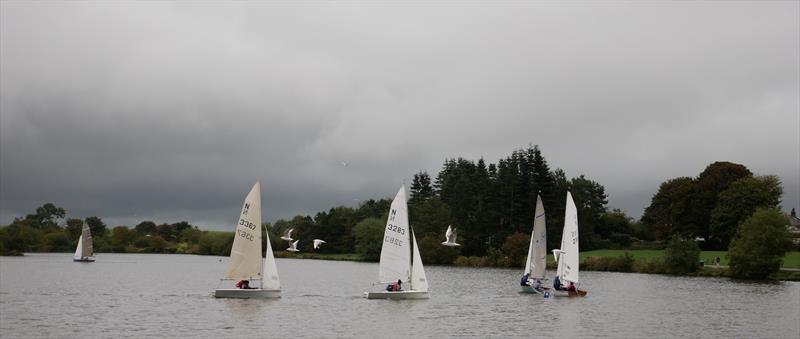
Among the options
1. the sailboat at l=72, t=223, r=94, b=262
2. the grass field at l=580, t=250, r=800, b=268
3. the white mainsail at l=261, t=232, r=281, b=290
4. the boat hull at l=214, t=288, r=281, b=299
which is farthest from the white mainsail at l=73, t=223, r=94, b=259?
the white mainsail at l=261, t=232, r=281, b=290

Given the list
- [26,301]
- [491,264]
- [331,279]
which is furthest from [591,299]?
[491,264]

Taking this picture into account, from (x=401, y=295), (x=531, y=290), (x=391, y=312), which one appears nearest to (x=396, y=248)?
(x=401, y=295)

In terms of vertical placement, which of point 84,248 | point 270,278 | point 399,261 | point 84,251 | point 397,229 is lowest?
point 270,278

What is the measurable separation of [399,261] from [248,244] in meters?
10.1

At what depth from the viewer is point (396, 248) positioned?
54.0 meters

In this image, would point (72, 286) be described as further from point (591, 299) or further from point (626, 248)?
point (626, 248)

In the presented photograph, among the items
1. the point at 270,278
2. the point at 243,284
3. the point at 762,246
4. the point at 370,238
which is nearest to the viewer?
the point at 243,284

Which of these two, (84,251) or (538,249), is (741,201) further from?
(84,251)

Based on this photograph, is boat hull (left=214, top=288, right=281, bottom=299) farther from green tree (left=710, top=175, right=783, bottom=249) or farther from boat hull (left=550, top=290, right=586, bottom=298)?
green tree (left=710, top=175, right=783, bottom=249)

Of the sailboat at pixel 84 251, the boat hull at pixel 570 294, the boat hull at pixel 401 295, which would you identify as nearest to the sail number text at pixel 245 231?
the boat hull at pixel 401 295

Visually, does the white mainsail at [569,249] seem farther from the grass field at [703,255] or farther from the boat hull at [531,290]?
the grass field at [703,255]

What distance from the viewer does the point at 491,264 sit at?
124062 mm

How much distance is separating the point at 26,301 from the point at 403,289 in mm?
26016

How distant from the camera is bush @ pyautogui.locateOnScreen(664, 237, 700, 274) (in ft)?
326
